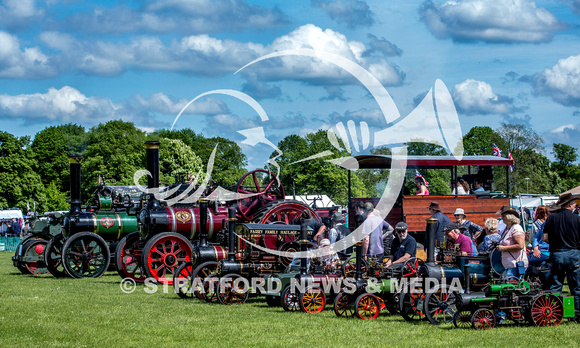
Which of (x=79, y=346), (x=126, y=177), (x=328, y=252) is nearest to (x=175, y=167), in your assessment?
(x=126, y=177)

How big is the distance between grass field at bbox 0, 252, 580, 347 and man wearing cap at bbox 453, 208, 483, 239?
2401 millimetres

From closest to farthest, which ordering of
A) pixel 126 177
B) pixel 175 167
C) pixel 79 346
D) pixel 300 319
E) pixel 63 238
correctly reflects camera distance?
pixel 79 346 → pixel 300 319 → pixel 63 238 → pixel 175 167 → pixel 126 177

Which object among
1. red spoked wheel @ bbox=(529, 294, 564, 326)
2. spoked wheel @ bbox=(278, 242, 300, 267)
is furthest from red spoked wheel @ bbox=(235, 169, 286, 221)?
red spoked wheel @ bbox=(529, 294, 564, 326)

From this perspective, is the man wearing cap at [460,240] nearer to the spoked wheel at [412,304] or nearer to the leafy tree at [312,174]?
the spoked wheel at [412,304]

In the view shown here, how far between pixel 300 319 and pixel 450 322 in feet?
6.41

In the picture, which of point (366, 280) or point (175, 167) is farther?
point (175, 167)

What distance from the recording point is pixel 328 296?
1056cm

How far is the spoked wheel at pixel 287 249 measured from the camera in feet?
40.3

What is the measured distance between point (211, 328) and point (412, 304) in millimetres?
2615

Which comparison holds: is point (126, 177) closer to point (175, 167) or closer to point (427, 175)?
point (175, 167)

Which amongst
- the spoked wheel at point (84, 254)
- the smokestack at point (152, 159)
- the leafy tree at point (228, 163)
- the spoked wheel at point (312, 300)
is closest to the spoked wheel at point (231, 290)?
the spoked wheel at point (312, 300)

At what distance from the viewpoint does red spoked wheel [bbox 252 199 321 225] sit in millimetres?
15215

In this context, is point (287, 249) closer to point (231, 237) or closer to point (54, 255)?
point (231, 237)

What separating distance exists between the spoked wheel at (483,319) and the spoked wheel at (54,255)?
36.8 feet
